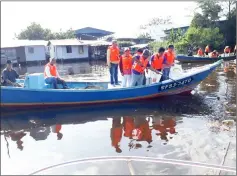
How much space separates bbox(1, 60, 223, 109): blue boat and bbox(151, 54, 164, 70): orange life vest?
63cm

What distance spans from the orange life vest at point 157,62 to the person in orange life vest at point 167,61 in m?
0.14

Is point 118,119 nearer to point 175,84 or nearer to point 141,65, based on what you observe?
point 141,65

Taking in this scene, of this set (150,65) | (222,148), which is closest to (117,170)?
(222,148)

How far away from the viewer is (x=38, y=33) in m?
41.7

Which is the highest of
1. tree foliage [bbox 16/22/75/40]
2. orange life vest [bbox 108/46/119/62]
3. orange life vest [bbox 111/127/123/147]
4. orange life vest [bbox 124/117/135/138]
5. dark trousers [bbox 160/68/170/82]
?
tree foliage [bbox 16/22/75/40]

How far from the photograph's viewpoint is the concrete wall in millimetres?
29938

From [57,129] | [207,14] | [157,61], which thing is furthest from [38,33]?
[57,129]

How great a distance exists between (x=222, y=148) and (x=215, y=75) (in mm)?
10718

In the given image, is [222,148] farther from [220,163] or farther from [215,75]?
[215,75]

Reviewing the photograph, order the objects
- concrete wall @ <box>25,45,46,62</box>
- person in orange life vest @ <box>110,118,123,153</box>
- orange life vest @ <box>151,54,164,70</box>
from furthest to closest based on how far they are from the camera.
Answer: concrete wall @ <box>25,45,46,62</box> < orange life vest @ <box>151,54,164,70</box> < person in orange life vest @ <box>110,118,123,153</box>

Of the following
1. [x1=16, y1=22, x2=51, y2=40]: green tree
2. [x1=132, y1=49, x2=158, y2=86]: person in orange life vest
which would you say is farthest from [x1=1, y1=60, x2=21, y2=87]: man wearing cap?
[x1=16, y1=22, x2=51, y2=40]: green tree

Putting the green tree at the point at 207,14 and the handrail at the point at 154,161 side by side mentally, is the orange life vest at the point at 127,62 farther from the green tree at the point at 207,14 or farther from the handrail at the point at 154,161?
the green tree at the point at 207,14

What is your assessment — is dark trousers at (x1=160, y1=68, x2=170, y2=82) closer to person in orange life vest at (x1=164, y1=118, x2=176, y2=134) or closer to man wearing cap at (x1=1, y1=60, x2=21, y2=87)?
person in orange life vest at (x1=164, y1=118, x2=176, y2=134)

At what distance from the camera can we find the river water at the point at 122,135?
5.09 meters
